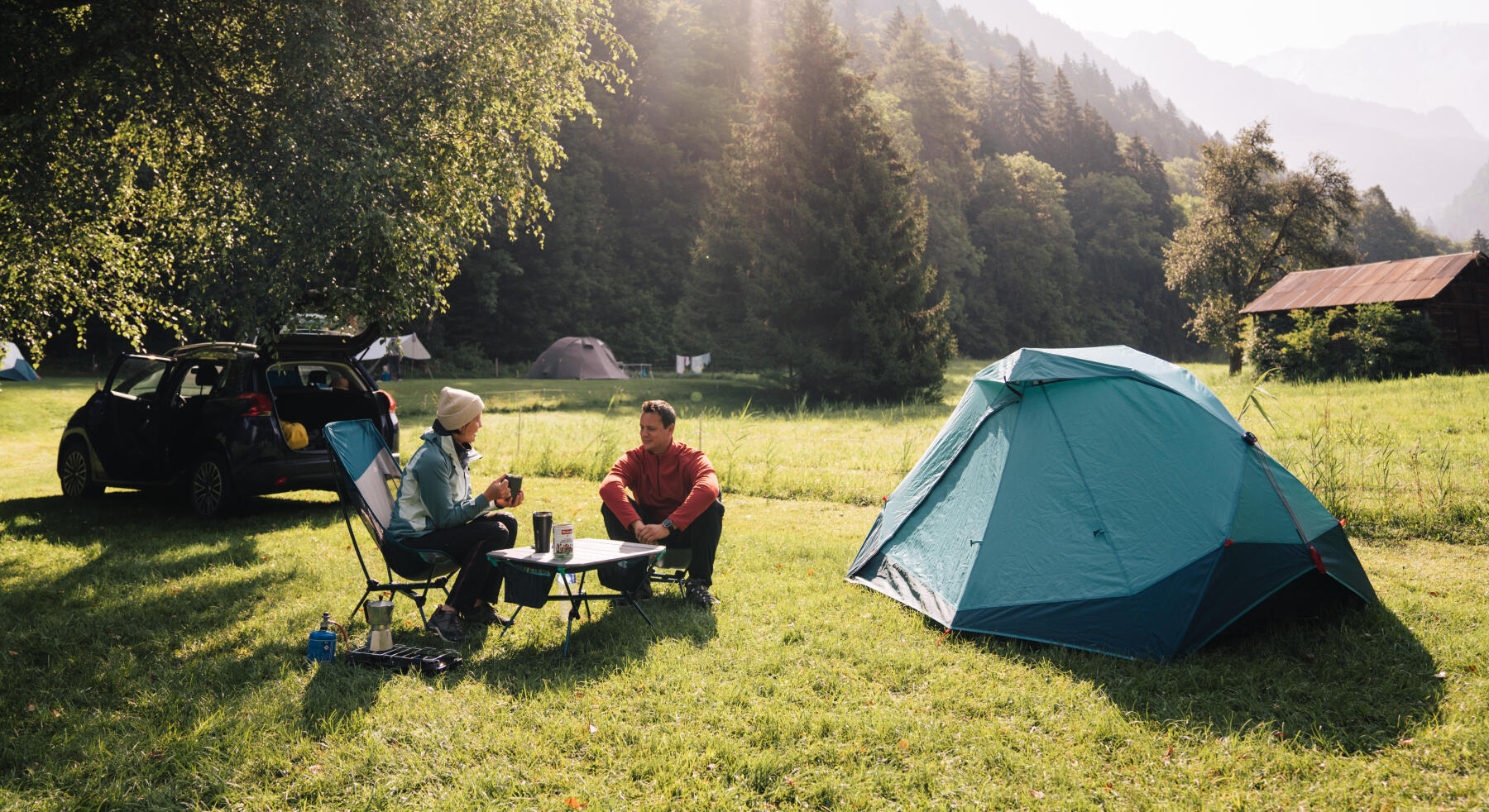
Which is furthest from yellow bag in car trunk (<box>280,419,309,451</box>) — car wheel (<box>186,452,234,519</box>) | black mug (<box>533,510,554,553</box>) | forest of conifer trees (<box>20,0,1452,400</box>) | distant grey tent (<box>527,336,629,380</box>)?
distant grey tent (<box>527,336,629,380</box>)

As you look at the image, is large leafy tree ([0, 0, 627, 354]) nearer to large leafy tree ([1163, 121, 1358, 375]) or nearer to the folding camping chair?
the folding camping chair

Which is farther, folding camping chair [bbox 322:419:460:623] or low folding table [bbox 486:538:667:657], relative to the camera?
folding camping chair [bbox 322:419:460:623]

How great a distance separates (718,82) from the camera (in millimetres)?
47719

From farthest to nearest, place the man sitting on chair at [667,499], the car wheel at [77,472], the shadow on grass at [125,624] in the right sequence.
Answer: the car wheel at [77,472] → the man sitting on chair at [667,499] → the shadow on grass at [125,624]

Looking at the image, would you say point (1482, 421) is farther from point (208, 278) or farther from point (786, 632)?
point (208, 278)

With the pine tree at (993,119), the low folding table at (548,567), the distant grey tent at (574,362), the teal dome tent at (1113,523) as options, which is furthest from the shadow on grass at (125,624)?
the pine tree at (993,119)

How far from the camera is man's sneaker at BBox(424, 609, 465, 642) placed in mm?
4645

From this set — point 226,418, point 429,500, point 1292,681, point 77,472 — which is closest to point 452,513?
point 429,500

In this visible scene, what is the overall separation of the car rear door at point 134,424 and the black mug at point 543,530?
5.54 m

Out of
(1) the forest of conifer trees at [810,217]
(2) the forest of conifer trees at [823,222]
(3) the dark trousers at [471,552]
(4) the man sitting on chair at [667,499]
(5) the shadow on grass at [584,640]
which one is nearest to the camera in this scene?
(5) the shadow on grass at [584,640]

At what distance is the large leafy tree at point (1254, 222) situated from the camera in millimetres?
35688

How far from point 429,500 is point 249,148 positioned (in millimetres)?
4141

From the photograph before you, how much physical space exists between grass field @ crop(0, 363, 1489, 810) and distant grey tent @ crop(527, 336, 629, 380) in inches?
1054

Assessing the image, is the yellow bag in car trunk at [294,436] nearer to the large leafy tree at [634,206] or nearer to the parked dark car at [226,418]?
the parked dark car at [226,418]
